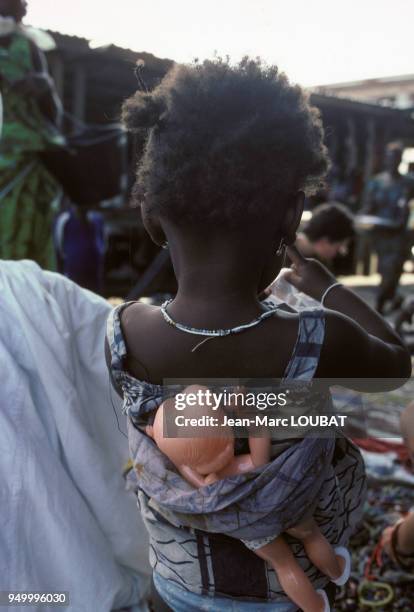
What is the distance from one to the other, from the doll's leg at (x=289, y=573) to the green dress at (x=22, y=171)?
316cm

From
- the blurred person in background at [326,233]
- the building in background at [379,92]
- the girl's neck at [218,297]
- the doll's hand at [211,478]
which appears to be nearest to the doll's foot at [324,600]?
the doll's hand at [211,478]

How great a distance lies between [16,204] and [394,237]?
15.1ft

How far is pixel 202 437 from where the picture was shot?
36.4 inches

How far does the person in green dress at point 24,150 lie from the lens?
374 centimetres

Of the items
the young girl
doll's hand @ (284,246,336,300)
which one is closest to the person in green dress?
doll's hand @ (284,246,336,300)

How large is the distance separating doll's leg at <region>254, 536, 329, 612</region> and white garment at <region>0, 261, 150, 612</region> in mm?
586

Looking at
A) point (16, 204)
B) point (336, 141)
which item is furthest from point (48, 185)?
point (336, 141)

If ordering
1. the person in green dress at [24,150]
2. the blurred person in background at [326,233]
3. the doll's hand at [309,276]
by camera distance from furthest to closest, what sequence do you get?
the person in green dress at [24,150], the blurred person in background at [326,233], the doll's hand at [309,276]

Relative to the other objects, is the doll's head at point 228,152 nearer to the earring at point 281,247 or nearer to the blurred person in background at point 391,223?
the earring at point 281,247

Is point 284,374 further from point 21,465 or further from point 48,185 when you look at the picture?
point 48,185

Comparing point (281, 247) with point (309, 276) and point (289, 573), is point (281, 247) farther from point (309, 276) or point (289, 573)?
point (289, 573)

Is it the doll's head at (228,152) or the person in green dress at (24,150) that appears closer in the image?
the doll's head at (228,152)

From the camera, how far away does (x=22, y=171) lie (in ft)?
13.2

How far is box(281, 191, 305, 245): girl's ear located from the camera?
954mm
